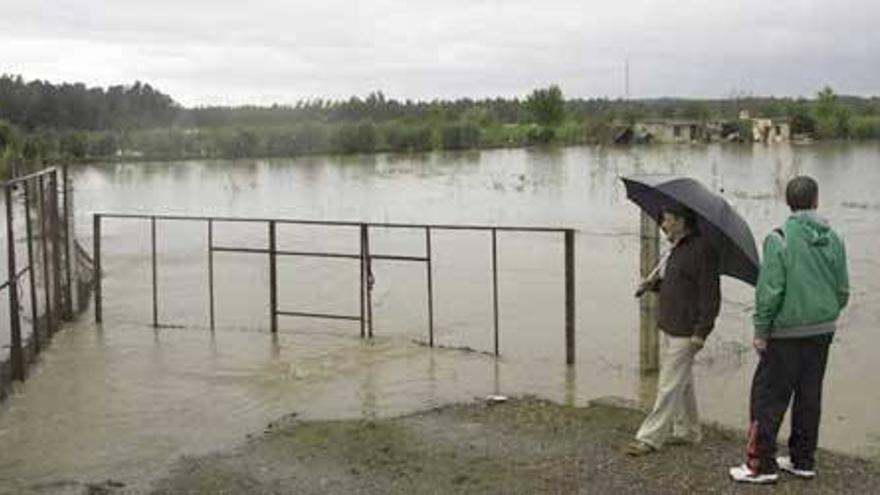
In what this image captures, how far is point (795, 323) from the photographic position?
6.89m

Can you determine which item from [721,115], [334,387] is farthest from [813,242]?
[721,115]

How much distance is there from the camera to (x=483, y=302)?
1897 cm

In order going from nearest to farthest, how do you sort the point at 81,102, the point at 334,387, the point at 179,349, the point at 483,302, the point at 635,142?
the point at 334,387
the point at 179,349
the point at 483,302
the point at 635,142
the point at 81,102

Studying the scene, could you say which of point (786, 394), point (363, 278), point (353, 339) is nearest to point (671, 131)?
point (353, 339)

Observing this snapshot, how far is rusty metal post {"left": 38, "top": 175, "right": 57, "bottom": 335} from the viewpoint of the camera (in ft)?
50.1

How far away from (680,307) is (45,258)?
10153 mm

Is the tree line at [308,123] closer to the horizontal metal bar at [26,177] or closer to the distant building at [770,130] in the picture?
the distant building at [770,130]

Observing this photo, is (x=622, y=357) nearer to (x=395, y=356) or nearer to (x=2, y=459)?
(x=395, y=356)

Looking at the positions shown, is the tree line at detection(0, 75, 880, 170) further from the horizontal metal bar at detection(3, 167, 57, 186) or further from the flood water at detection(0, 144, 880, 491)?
the horizontal metal bar at detection(3, 167, 57, 186)

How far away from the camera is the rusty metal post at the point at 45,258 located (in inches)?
601

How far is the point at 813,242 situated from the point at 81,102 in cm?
8534

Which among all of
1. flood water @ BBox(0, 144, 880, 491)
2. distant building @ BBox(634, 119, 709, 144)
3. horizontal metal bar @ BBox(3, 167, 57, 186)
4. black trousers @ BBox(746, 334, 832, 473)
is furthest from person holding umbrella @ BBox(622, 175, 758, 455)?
distant building @ BBox(634, 119, 709, 144)

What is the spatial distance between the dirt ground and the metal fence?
5.11 metres

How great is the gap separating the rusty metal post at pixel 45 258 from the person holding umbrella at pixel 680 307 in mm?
9780
